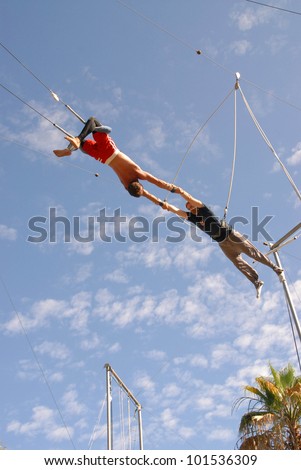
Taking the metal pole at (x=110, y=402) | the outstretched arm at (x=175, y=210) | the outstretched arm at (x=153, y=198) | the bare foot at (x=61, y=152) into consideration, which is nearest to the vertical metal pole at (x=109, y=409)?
the metal pole at (x=110, y=402)

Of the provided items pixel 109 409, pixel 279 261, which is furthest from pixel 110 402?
pixel 279 261

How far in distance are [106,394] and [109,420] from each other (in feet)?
1.97

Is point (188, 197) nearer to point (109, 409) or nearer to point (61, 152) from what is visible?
point (61, 152)

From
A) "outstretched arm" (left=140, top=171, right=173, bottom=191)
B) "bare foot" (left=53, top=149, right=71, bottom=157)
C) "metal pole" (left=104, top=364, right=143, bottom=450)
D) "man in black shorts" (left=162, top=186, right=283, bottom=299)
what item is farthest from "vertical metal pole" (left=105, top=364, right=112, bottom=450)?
"bare foot" (left=53, top=149, right=71, bottom=157)

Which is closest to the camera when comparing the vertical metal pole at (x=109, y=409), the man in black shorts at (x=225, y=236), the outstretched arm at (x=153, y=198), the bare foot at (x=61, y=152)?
the bare foot at (x=61, y=152)

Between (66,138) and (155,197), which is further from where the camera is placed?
(155,197)

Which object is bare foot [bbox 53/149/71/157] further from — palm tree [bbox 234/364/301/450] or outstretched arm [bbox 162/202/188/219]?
palm tree [bbox 234/364/301/450]

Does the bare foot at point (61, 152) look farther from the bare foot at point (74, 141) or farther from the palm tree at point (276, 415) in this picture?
the palm tree at point (276, 415)

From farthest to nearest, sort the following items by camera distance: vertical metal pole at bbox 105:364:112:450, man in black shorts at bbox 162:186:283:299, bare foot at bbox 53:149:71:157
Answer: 1. vertical metal pole at bbox 105:364:112:450
2. man in black shorts at bbox 162:186:283:299
3. bare foot at bbox 53:149:71:157
